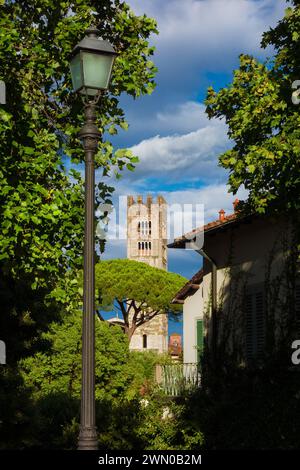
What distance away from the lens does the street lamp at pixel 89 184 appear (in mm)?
8414

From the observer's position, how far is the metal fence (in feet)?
80.5

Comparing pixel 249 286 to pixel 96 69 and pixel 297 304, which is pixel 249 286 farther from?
pixel 96 69

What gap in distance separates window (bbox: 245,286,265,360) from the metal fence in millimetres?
3911

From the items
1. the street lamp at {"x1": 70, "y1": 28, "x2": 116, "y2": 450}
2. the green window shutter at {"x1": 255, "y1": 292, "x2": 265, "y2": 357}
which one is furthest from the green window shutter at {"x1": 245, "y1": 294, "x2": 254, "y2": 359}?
the street lamp at {"x1": 70, "y1": 28, "x2": 116, "y2": 450}

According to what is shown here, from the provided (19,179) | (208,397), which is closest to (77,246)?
(19,179)

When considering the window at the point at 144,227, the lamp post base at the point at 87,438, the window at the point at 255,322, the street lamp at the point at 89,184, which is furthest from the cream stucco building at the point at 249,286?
the window at the point at 144,227

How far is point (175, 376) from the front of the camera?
25.7 m

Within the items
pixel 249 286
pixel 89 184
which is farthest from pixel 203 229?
pixel 89 184

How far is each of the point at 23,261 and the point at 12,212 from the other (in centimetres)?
112

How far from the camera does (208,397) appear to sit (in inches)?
827

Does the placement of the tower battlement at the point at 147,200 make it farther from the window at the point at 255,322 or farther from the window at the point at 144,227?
the window at the point at 255,322

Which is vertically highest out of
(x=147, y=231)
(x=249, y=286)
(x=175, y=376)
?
(x=147, y=231)

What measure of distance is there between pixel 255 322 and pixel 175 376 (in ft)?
19.8

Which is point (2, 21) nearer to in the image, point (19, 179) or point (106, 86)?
point (19, 179)
